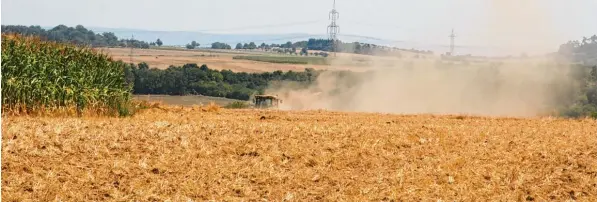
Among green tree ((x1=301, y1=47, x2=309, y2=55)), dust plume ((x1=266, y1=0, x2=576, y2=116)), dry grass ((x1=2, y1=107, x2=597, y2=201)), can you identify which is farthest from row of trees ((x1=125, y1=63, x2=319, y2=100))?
green tree ((x1=301, y1=47, x2=309, y2=55))

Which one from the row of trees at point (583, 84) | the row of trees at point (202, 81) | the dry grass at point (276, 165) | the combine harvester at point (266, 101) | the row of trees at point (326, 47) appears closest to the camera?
the dry grass at point (276, 165)

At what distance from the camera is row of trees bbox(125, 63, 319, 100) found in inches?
2694

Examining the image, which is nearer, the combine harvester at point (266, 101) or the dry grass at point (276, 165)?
the dry grass at point (276, 165)

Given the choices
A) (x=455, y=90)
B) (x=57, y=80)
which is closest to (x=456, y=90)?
(x=455, y=90)

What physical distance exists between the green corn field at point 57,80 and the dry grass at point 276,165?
477cm

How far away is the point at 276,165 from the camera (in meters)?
11.8

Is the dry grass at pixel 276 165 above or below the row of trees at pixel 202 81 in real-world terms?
above

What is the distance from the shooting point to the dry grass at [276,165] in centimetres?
1027

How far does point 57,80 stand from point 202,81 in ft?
180

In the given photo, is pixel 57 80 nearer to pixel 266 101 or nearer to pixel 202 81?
pixel 266 101

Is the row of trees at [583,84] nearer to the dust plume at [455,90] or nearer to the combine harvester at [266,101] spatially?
the dust plume at [455,90]

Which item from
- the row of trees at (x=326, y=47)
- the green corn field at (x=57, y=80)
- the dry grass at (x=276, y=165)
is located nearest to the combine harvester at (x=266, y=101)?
the green corn field at (x=57, y=80)

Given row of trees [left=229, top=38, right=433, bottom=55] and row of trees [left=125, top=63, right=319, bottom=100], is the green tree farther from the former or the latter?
row of trees [left=125, top=63, right=319, bottom=100]

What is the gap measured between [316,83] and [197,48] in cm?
7913
